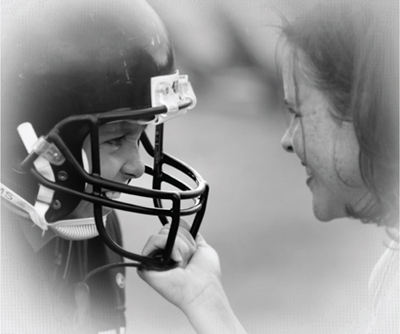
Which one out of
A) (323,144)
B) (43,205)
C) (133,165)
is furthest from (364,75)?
(43,205)

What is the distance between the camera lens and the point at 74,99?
2.22 meters

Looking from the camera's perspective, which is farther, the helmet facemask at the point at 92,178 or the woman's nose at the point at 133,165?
the woman's nose at the point at 133,165

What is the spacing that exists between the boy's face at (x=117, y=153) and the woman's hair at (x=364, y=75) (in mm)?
584

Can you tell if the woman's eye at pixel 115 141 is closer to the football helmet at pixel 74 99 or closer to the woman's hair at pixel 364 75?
the football helmet at pixel 74 99

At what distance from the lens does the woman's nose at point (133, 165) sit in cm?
235

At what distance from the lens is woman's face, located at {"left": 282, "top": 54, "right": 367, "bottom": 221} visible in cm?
216

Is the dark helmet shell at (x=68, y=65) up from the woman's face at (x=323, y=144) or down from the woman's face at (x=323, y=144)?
up

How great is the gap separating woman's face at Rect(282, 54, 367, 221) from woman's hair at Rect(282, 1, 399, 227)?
34 millimetres

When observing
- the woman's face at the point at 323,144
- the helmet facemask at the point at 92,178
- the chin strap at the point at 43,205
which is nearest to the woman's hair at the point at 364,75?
the woman's face at the point at 323,144

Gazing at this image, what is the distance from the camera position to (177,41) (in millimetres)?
7258

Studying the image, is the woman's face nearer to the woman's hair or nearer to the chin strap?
the woman's hair

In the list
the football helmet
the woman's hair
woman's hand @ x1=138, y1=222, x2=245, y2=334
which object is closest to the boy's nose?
the football helmet

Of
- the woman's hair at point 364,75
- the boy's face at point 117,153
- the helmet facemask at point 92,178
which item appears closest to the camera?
the woman's hair at point 364,75

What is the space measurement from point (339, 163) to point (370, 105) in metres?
0.21
